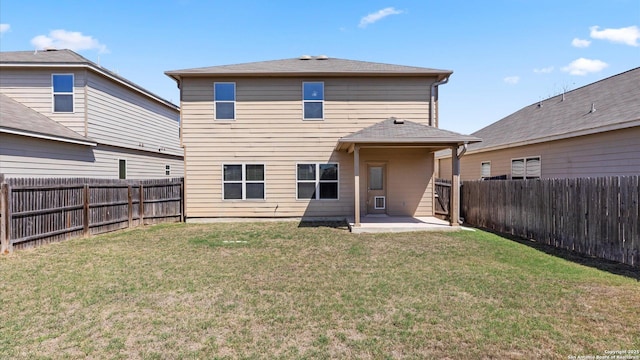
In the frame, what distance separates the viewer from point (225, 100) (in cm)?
1168

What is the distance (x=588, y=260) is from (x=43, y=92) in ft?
57.4

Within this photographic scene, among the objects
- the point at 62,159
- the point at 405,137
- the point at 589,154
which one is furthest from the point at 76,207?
the point at 589,154

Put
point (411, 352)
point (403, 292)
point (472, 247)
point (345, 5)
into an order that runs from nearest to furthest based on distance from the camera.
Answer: point (411, 352) → point (403, 292) → point (472, 247) → point (345, 5)

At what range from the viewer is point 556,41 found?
12.2 meters

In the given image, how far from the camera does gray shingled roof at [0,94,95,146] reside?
949 centimetres

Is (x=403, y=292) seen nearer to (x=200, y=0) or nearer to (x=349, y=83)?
(x=349, y=83)

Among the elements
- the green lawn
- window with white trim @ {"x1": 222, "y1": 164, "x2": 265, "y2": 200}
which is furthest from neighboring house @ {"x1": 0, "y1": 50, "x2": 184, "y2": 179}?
window with white trim @ {"x1": 222, "y1": 164, "x2": 265, "y2": 200}

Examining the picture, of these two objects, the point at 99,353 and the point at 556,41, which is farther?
the point at 556,41

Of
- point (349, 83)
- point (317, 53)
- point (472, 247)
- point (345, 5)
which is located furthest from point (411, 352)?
point (345, 5)

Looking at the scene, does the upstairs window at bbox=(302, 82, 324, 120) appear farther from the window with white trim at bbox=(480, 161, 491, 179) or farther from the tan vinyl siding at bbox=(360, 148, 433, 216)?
Answer: the window with white trim at bbox=(480, 161, 491, 179)

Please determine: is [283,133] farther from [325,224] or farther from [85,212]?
[85,212]

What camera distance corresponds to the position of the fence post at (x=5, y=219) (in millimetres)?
6816

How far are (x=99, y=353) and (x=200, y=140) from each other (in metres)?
9.45

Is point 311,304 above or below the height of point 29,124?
below
